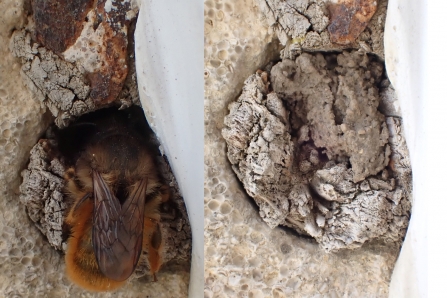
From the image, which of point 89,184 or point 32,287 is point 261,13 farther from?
point 32,287

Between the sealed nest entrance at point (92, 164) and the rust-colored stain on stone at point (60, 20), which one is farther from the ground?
the rust-colored stain on stone at point (60, 20)

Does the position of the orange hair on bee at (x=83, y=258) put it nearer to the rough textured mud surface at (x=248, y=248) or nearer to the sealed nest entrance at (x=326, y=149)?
the rough textured mud surface at (x=248, y=248)

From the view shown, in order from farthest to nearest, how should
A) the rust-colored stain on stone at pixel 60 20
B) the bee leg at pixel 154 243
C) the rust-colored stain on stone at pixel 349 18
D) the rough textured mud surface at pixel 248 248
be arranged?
the bee leg at pixel 154 243 < the rust-colored stain on stone at pixel 60 20 < the rough textured mud surface at pixel 248 248 < the rust-colored stain on stone at pixel 349 18

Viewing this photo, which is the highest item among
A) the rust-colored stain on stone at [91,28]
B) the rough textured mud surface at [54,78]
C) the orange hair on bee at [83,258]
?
the rust-colored stain on stone at [91,28]

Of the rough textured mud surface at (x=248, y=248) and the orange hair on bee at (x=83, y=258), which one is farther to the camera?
the orange hair on bee at (x=83, y=258)

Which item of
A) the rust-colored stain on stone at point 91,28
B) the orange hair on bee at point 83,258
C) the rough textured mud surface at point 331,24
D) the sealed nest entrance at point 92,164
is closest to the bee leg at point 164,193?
the sealed nest entrance at point 92,164

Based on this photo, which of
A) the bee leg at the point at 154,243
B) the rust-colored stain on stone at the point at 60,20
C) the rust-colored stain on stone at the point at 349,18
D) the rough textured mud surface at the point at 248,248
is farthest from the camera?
the bee leg at the point at 154,243
